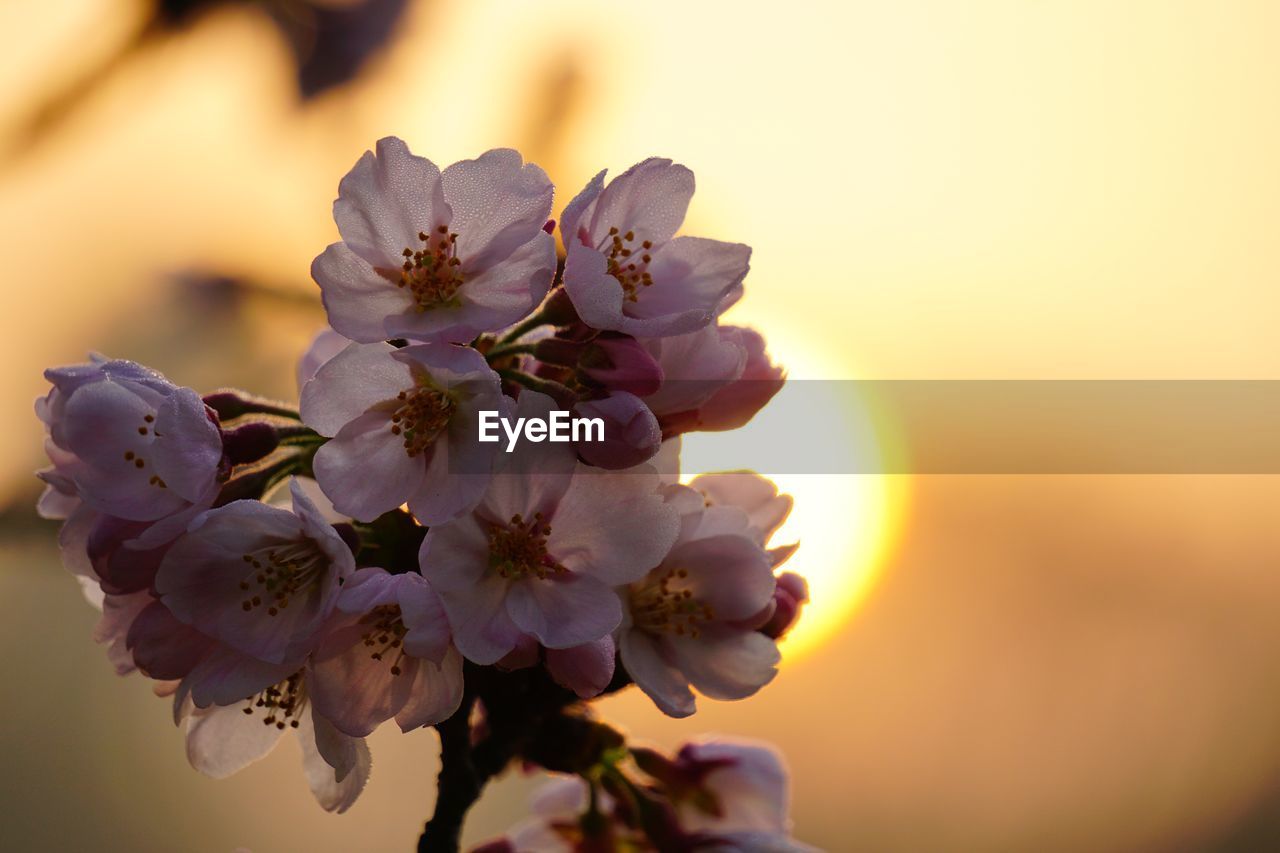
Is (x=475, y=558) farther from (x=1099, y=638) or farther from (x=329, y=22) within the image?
(x=1099, y=638)

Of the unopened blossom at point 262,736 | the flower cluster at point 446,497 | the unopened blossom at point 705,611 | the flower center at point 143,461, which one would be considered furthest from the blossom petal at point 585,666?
the flower center at point 143,461

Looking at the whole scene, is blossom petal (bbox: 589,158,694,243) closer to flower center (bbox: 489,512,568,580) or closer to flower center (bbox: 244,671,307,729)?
flower center (bbox: 489,512,568,580)

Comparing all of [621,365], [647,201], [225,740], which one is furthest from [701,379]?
[225,740]

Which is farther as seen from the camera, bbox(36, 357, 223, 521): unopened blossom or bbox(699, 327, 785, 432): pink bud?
bbox(699, 327, 785, 432): pink bud

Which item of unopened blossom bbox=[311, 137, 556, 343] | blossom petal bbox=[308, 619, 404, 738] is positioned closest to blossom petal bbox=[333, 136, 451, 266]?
unopened blossom bbox=[311, 137, 556, 343]

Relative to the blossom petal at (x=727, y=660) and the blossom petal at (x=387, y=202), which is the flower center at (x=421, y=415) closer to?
the blossom petal at (x=387, y=202)

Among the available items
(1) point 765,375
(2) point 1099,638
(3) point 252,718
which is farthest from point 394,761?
(2) point 1099,638

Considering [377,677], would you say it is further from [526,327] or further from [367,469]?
[526,327]
